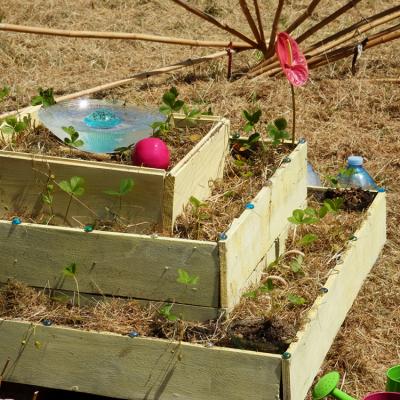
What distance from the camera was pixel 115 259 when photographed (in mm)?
2744

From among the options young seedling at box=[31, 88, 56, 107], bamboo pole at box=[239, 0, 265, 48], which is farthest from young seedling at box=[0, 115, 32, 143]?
bamboo pole at box=[239, 0, 265, 48]

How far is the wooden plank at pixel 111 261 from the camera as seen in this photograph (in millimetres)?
2678

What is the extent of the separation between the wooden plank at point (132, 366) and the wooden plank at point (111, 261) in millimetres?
194

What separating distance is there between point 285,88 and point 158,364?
3007 millimetres

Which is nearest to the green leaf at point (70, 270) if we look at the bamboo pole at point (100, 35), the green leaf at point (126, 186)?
the green leaf at point (126, 186)

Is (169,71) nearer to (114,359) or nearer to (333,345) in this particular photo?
(333,345)

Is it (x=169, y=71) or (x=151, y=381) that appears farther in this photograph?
(x=169, y=71)

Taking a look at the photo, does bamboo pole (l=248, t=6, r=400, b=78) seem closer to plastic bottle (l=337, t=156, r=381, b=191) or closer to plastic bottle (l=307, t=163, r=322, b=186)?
plastic bottle (l=307, t=163, r=322, b=186)

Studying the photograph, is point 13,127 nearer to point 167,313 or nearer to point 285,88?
point 167,313

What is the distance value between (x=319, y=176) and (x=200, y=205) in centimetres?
151

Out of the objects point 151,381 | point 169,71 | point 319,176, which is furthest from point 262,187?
point 169,71

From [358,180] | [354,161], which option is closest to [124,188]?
[354,161]

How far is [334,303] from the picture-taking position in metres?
2.95

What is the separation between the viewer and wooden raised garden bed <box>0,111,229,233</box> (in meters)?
2.79
